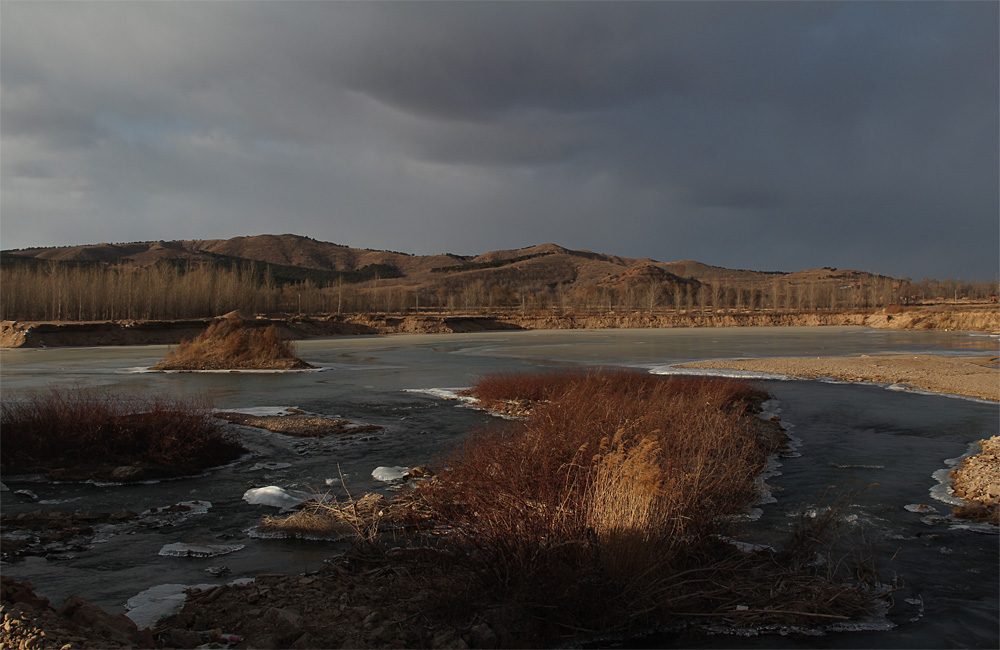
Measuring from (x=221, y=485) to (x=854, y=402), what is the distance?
64.6ft

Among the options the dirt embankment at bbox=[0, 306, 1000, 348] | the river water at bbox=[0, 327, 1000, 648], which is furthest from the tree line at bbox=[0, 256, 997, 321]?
the river water at bbox=[0, 327, 1000, 648]

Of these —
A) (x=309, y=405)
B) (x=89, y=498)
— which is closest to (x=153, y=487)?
(x=89, y=498)

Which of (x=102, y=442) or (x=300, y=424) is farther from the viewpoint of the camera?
(x=300, y=424)

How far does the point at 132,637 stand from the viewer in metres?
5.18

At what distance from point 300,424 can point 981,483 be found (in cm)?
1497

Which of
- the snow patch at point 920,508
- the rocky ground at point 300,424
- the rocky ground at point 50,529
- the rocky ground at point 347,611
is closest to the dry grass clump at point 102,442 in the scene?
the rocky ground at point 50,529

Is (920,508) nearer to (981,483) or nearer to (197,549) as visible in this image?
(981,483)

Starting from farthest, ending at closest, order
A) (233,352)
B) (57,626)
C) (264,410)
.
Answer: (233,352)
(264,410)
(57,626)

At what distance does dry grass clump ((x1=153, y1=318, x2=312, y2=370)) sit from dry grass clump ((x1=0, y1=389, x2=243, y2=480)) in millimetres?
21815

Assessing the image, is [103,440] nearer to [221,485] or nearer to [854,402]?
[221,485]

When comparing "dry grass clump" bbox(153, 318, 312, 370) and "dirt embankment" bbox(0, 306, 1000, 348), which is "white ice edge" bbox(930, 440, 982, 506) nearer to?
"dry grass clump" bbox(153, 318, 312, 370)

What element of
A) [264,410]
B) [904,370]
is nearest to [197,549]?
[264,410]

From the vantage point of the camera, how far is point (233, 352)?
35906 millimetres

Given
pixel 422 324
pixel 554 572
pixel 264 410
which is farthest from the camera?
pixel 422 324
